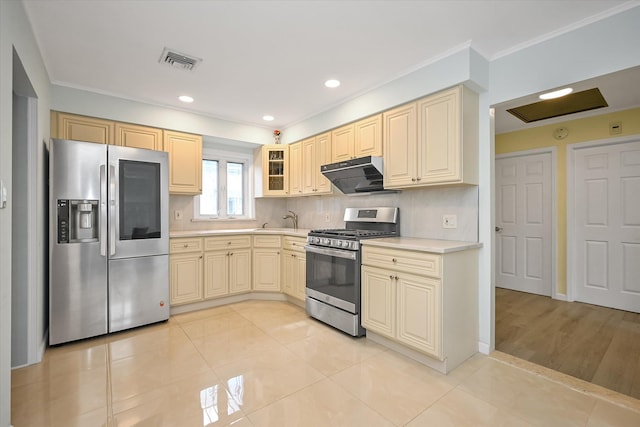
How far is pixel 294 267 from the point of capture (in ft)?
12.3

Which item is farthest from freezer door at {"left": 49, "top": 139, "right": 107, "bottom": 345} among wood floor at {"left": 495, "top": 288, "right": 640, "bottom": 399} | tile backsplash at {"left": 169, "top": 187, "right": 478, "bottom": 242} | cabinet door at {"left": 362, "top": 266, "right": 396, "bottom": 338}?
wood floor at {"left": 495, "top": 288, "right": 640, "bottom": 399}

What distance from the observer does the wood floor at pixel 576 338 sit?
222 centimetres

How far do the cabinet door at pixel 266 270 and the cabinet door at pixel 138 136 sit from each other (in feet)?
5.84

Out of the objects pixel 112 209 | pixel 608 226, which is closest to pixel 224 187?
pixel 112 209

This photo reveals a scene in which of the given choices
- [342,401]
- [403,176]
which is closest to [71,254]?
[342,401]

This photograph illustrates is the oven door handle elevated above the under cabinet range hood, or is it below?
below

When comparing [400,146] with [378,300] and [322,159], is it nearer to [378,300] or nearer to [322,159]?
[322,159]

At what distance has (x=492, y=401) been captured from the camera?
6.18 feet

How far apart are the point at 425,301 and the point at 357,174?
1469 mm

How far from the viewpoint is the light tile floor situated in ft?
5.66

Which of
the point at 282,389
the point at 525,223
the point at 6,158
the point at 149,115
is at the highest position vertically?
the point at 149,115

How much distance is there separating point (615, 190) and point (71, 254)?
5.85 metres

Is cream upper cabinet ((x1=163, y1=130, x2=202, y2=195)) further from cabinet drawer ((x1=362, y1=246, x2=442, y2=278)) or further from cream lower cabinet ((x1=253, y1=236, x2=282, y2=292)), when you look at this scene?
cabinet drawer ((x1=362, y1=246, x2=442, y2=278))

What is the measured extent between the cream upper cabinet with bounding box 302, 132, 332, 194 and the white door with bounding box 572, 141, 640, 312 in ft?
10.5
